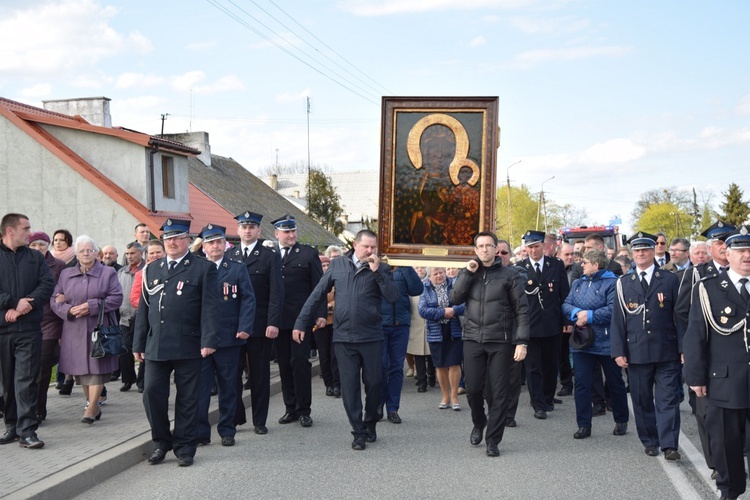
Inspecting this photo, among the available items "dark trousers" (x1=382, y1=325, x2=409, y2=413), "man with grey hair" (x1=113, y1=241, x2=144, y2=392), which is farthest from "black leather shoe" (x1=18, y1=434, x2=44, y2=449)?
"dark trousers" (x1=382, y1=325, x2=409, y2=413)

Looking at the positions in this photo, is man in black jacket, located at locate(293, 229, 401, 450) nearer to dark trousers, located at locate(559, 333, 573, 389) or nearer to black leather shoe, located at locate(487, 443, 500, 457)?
black leather shoe, located at locate(487, 443, 500, 457)

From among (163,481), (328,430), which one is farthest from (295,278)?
(163,481)

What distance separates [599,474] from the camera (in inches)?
283

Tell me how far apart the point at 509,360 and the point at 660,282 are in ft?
5.39

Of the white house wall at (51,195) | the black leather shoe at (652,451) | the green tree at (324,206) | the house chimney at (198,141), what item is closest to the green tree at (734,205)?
the green tree at (324,206)

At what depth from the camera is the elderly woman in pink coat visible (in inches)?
360

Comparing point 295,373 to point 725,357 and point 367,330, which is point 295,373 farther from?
point 725,357

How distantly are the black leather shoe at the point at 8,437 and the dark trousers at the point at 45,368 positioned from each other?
85cm

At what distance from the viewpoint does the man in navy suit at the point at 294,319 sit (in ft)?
31.9

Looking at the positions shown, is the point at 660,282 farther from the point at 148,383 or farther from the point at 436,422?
the point at 148,383

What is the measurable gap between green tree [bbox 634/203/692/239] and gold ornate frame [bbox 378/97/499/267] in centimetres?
9247

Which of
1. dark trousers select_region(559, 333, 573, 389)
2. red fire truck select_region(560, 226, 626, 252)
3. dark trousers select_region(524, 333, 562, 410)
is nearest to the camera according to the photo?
dark trousers select_region(524, 333, 562, 410)

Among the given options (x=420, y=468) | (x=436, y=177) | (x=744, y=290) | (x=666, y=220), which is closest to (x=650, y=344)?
(x=744, y=290)

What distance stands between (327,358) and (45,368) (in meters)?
4.29
